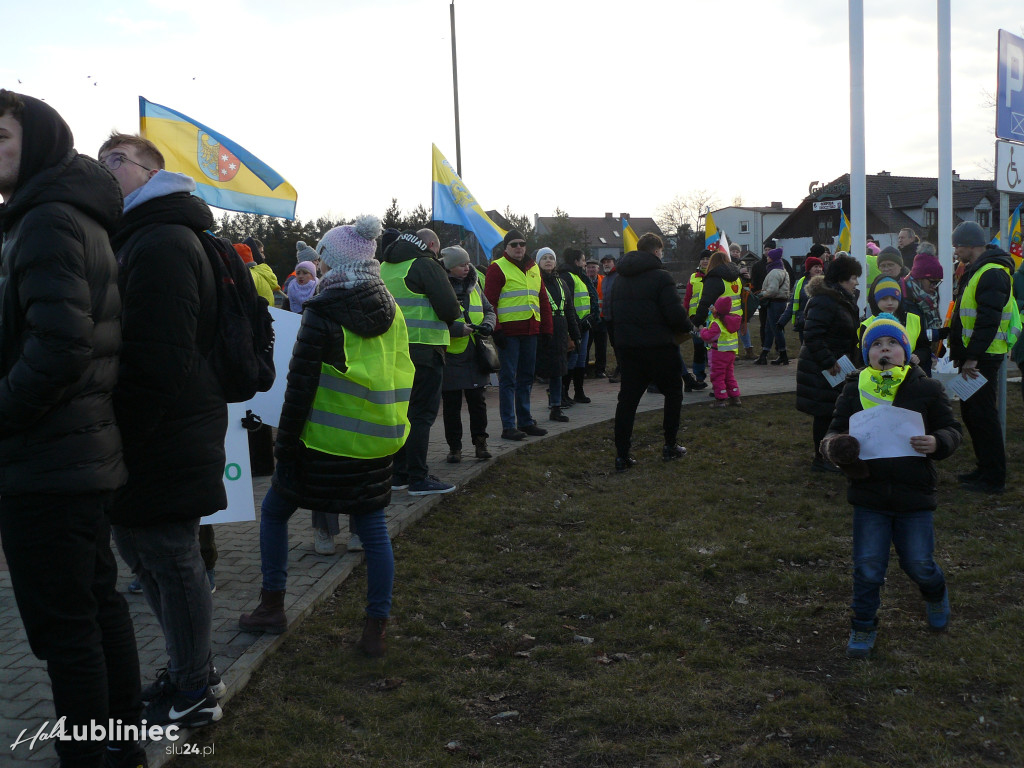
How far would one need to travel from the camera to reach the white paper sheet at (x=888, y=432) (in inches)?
167

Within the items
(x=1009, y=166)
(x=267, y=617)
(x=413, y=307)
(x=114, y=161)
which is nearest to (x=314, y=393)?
(x=267, y=617)

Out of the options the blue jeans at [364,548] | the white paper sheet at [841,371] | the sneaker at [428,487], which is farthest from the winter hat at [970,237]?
the blue jeans at [364,548]

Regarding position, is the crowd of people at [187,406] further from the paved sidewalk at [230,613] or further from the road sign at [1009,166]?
the road sign at [1009,166]

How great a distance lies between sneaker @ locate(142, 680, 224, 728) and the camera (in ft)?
11.4

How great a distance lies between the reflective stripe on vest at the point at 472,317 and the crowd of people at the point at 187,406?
0.07 metres

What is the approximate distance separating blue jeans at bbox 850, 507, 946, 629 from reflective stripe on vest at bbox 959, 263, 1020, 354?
11.0 ft

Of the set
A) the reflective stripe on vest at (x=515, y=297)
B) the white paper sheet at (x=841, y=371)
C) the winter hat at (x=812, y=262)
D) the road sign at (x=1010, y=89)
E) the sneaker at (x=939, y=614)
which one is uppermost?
the road sign at (x=1010, y=89)

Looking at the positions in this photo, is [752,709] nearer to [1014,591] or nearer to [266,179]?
[1014,591]

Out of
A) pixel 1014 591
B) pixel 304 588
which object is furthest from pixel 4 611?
pixel 1014 591

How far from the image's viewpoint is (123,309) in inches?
122

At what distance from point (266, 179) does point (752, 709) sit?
5.43m

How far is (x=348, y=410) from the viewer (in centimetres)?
412

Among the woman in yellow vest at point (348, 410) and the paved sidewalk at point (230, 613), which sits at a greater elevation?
the woman in yellow vest at point (348, 410)

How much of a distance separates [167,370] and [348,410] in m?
1.11
